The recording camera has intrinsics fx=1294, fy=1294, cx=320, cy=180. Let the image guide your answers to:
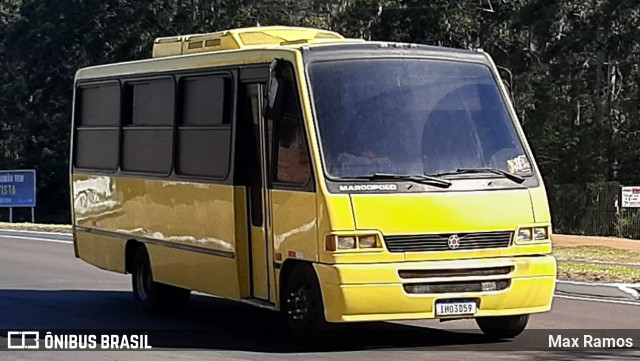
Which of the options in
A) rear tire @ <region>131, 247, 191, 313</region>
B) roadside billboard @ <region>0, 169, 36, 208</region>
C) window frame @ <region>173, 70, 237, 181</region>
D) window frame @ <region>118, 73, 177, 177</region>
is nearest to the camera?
window frame @ <region>173, 70, 237, 181</region>

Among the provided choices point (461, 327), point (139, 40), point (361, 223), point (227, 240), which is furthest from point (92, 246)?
point (139, 40)

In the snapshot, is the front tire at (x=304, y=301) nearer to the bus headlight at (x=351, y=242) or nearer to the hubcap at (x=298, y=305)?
the hubcap at (x=298, y=305)

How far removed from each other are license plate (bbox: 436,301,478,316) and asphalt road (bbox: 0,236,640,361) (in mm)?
400

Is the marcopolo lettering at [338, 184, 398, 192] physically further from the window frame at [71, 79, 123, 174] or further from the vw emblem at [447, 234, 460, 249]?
the window frame at [71, 79, 123, 174]

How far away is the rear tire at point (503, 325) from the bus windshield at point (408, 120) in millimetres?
1482

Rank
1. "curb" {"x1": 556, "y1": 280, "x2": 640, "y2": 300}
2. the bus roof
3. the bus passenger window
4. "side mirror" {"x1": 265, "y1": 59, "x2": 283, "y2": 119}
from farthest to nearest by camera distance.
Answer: "curb" {"x1": 556, "y1": 280, "x2": 640, "y2": 300} → the bus roof → "side mirror" {"x1": 265, "y1": 59, "x2": 283, "y2": 119} → the bus passenger window

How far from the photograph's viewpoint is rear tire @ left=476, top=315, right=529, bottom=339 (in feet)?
41.3

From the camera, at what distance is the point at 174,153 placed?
14.4m

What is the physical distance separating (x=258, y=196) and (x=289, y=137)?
2.79ft

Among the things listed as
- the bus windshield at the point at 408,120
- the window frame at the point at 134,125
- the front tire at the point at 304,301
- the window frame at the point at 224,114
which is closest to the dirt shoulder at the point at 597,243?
the window frame at the point at 134,125

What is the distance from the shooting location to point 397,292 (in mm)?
11367

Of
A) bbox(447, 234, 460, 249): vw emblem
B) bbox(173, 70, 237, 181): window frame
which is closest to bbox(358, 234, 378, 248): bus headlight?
bbox(447, 234, 460, 249): vw emblem

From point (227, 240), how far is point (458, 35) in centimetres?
4136

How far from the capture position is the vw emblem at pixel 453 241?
11.5 m
